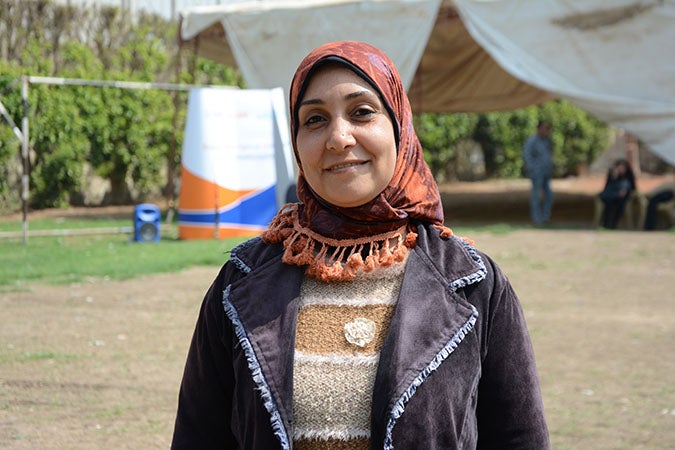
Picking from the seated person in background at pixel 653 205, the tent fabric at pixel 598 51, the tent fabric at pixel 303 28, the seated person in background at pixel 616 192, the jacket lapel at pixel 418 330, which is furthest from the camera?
the seated person in background at pixel 616 192

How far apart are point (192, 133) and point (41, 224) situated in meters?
3.30

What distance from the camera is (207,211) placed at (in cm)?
1159

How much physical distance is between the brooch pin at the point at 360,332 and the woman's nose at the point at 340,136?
345 mm

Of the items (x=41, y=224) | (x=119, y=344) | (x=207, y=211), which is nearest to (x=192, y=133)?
(x=207, y=211)

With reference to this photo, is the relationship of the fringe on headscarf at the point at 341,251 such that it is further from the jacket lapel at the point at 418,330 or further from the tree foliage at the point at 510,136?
the tree foliage at the point at 510,136

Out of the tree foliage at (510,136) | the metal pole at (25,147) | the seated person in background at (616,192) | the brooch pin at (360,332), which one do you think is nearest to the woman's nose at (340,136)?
the brooch pin at (360,332)

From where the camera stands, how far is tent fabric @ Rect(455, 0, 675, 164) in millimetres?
11414

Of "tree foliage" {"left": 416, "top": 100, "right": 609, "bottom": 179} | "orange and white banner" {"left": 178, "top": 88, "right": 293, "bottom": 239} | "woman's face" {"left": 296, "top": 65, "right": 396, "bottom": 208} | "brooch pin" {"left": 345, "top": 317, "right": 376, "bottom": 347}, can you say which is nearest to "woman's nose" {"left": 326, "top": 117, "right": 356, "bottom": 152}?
"woman's face" {"left": 296, "top": 65, "right": 396, "bottom": 208}

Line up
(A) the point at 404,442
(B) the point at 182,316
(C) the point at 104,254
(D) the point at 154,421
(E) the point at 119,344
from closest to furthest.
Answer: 1. (A) the point at 404,442
2. (D) the point at 154,421
3. (E) the point at 119,344
4. (B) the point at 182,316
5. (C) the point at 104,254

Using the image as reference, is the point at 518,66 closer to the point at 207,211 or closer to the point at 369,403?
the point at 207,211

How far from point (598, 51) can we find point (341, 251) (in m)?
10.6

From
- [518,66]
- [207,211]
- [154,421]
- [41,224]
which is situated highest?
[518,66]

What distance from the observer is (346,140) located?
71.9 inches

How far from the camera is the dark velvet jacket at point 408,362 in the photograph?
1774 mm
